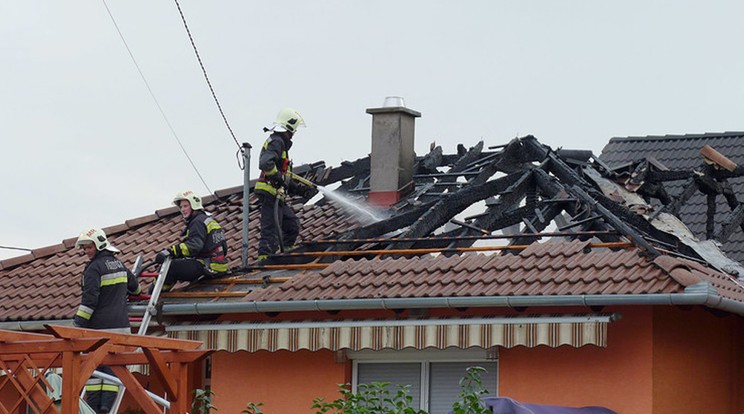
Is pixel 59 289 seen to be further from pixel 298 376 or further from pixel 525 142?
pixel 525 142

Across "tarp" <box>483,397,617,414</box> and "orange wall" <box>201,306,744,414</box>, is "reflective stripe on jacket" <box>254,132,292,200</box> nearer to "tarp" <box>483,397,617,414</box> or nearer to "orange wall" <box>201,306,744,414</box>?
"orange wall" <box>201,306,744,414</box>

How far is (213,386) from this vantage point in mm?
15023

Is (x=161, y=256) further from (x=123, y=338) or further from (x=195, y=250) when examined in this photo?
(x=123, y=338)

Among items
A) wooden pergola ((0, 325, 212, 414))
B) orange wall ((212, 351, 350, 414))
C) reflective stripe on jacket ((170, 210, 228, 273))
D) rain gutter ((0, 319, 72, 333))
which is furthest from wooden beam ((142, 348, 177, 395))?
reflective stripe on jacket ((170, 210, 228, 273))

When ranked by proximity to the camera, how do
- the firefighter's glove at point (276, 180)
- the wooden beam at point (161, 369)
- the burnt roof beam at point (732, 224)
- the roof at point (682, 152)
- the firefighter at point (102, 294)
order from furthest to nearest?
the roof at point (682, 152)
the burnt roof beam at point (732, 224)
the firefighter's glove at point (276, 180)
the firefighter at point (102, 294)
the wooden beam at point (161, 369)

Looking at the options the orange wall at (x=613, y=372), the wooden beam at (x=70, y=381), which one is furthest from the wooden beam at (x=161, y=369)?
the orange wall at (x=613, y=372)

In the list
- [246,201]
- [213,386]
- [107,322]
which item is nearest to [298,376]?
[213,386]

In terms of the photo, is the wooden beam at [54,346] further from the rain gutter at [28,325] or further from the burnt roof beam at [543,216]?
the burnt roof beam at [543,216]

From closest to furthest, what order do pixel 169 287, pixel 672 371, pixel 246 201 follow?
pixel 672 371 < pixel 169 287 < pixel 246 201

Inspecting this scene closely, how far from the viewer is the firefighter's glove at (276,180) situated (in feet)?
55.9

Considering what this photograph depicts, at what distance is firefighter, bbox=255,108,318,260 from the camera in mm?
16891

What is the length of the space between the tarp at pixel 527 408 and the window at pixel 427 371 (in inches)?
50.0

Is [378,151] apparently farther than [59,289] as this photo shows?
Yes

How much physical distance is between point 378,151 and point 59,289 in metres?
5.27
